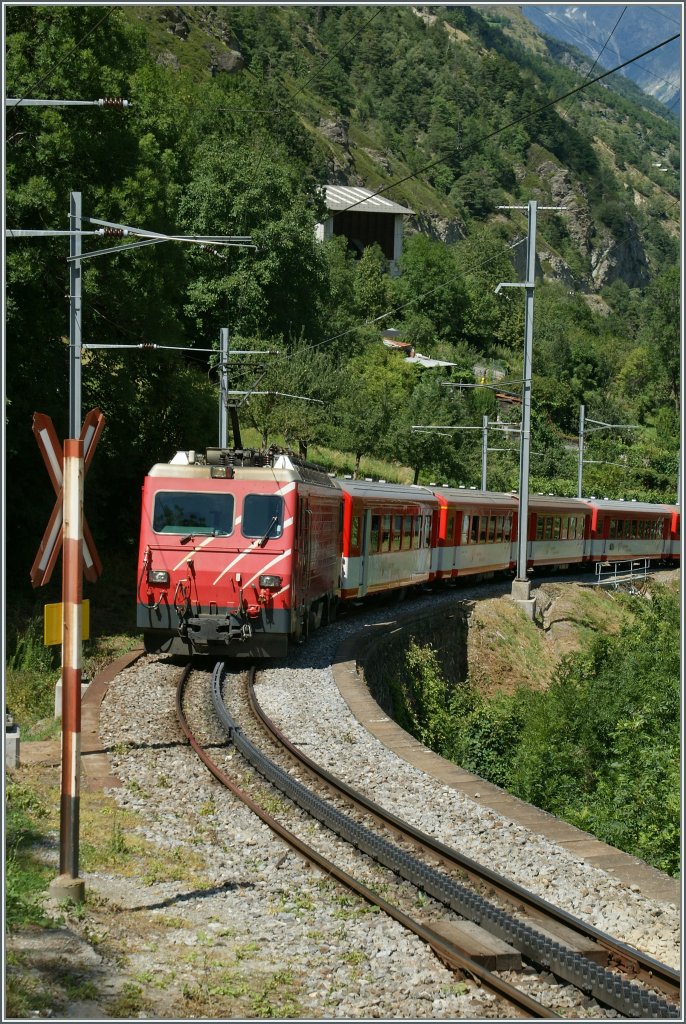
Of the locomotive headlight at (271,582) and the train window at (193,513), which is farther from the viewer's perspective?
the train window at (193,513)

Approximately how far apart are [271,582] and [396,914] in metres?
9.52

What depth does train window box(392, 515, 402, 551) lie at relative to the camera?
1120 inches

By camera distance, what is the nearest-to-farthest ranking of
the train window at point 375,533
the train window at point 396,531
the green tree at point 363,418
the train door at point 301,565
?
1. the train door at point 301,565
2. the train window at point 375,533
3. the train window at point 396,531
4. the green tree at point 363,418

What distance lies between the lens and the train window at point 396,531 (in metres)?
28.4

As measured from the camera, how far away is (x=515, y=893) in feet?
30.0

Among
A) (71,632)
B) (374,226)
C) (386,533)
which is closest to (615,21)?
(71,632)

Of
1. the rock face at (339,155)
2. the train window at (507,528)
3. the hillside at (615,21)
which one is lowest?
the train window at (507,528)

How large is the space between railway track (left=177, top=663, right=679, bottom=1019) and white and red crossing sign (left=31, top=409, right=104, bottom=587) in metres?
2.88

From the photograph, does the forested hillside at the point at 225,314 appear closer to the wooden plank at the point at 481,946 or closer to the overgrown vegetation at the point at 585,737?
the overgrown vegetation at the point at 585,737

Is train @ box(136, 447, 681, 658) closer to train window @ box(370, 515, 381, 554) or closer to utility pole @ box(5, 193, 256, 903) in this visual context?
train window @ box(370, 515, 381, 554)

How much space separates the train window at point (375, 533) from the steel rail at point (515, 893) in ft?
45.5

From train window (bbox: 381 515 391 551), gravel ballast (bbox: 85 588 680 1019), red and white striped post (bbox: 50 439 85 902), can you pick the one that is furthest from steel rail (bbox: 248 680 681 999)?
train window (bbox: 381 515 391 551)

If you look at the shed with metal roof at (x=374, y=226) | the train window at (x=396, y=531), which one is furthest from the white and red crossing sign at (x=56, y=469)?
the shed with metal roof at (x=374, y=226)

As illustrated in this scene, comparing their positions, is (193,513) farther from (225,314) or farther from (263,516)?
(225,314)
